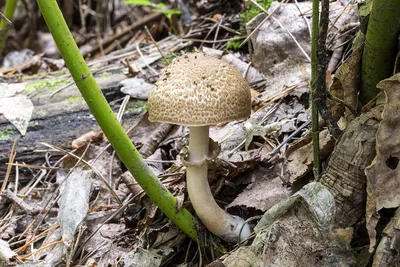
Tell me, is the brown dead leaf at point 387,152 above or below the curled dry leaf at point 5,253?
above

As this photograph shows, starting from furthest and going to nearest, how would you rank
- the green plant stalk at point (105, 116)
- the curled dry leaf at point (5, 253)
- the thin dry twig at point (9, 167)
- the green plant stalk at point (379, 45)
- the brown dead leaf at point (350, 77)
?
the thin dry twig at point (9, 167), the curled dry leaf at point (5, 253), the brown dead leaf at point (350, 77), the green plant stalk at point (379, 45), the green plant stalk at point (105, 116)

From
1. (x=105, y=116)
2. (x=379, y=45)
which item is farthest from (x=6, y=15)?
(x=379, y=45)

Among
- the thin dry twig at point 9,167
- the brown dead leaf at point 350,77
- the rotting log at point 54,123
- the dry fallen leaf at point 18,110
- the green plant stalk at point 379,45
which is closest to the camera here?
the green plant stalk at point 379,45

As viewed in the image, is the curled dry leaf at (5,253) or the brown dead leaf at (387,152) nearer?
the brown dead leaf at (387,152)

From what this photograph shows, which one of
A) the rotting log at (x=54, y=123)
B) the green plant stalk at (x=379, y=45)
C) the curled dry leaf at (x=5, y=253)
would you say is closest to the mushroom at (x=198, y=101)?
the green plant stalk at (x=379, y=45)

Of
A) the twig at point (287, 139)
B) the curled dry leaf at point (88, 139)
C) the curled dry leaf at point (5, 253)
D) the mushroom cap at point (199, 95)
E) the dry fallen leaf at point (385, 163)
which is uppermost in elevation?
the mushroom cap at point (199, 95)

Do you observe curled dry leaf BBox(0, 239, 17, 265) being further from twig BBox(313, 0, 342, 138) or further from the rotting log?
twig BBox(313, 0, 342, 138)

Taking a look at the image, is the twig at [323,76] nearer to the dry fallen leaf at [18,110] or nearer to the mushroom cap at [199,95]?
the mushroom cap at [199,95]
